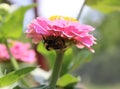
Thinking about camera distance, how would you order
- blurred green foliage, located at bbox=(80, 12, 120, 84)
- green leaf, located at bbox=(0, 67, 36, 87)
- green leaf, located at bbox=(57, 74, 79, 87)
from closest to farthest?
green leaf, located at bbox=(0, 67, 36, 87)
green leaf, located at bbox=(57, 74, 79, 87)
blurred green foliage, located at bbox=(80, 12, 120, 84)

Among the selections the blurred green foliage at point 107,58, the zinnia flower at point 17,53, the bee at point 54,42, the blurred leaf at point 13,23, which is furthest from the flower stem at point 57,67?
the blurred green foliage at point 107,58

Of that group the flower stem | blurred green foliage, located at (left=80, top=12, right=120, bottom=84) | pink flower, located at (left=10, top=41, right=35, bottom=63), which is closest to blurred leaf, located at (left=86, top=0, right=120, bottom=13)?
pink flower, located at (left=10, top=41, right=35, bottom=63)

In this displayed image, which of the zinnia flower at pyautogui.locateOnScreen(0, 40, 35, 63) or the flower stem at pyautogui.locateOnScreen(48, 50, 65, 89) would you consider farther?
the zinnia flower at pyautogui.locateOnScreen(0, 40, 35, 63)

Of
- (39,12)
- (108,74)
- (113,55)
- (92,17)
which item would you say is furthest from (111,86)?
(39,12)

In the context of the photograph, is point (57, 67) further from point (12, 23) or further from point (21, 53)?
point (21, 53)

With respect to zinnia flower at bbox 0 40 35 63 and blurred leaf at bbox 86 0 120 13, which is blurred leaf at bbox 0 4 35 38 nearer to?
zinnia flower at bbox 0 40 35 63

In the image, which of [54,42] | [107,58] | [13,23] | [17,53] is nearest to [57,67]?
[54,42]
